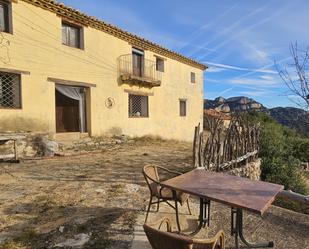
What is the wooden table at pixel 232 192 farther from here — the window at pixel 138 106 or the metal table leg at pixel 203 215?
the window at pixel 138 106

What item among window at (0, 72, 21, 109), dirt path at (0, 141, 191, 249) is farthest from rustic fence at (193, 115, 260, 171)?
window at (0, 72, 21, 109)

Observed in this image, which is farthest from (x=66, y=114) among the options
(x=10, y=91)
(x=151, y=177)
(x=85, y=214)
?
(x=151, y=177)

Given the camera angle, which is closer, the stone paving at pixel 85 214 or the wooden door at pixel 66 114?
the stone paving at pixel 85 214

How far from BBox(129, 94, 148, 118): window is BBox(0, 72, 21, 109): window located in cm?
604

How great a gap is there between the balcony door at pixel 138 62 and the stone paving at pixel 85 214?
29.4 feet

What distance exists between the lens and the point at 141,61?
605 inches

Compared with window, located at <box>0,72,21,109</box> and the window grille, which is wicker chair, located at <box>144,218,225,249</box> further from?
the window grille

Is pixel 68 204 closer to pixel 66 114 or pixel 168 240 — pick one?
pixel 168 240

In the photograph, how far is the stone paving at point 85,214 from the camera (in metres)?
3.47

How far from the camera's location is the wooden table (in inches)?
115

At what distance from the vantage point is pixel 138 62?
602 inches

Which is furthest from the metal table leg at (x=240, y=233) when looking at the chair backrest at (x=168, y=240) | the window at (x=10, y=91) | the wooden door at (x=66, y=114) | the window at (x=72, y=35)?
the window at (x=72, y=35)

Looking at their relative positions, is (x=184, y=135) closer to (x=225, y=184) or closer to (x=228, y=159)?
(x=228, y=159)

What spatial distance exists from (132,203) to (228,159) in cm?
330
